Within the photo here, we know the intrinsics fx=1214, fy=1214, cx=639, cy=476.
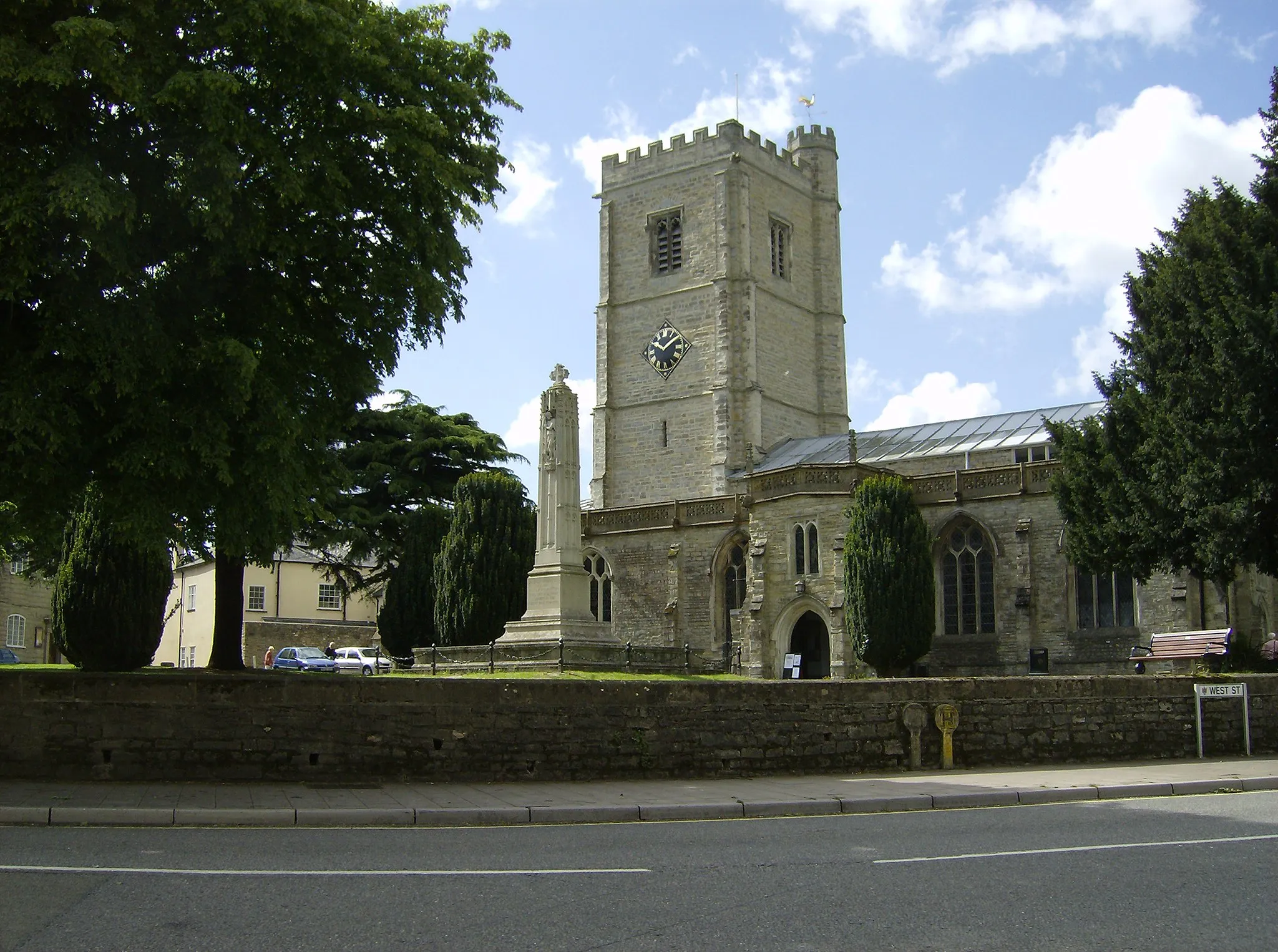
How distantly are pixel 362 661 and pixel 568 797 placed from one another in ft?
99.9

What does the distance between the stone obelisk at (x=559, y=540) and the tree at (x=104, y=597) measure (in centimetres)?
803

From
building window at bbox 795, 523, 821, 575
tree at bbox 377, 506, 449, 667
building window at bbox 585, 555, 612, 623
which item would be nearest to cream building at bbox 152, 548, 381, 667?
tree at bbox 377, 506, 449, 667

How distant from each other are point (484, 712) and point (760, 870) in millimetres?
6017

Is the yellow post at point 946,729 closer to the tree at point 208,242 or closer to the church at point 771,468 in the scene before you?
the tree at point 208,242

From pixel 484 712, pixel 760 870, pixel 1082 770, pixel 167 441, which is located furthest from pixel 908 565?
pixel 760 870

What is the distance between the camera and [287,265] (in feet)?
48.3

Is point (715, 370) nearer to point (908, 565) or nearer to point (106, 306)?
point (908, 565)

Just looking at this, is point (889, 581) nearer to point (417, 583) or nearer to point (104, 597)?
point (417, 583)

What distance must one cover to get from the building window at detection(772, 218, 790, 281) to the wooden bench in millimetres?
29684

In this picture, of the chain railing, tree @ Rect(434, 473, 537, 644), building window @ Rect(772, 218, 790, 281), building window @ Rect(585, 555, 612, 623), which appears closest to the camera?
the chain railing

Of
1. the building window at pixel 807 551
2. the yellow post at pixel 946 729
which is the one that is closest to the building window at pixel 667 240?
the building window at pixel 807 551

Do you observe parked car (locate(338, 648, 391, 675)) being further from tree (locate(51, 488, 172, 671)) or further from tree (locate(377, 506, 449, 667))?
tree (locate(51, 488, 172, 671))

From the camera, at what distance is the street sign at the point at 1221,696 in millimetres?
17188

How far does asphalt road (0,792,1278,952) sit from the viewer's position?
620cm
